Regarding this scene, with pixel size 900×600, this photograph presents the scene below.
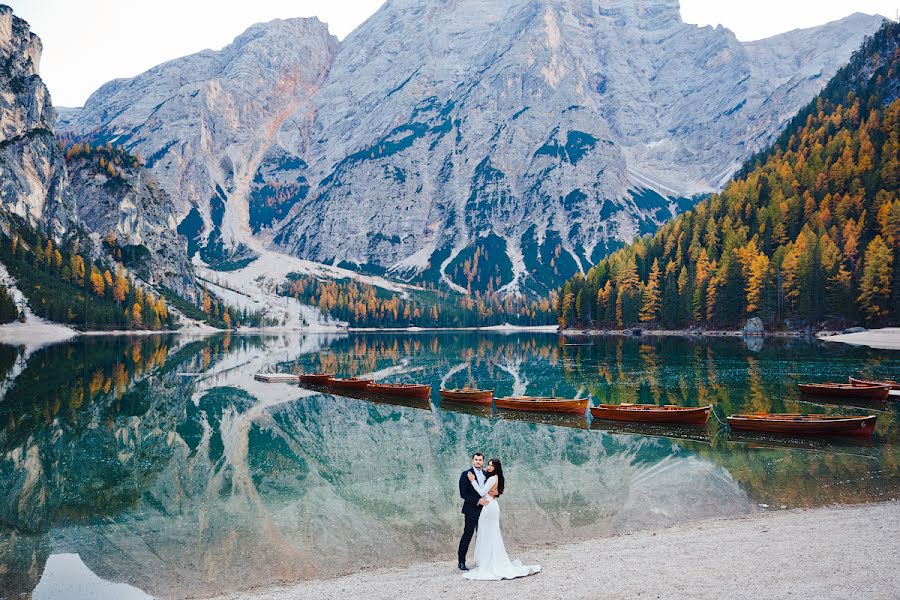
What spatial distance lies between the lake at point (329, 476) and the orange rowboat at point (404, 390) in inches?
74.4

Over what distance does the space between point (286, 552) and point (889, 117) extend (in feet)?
590

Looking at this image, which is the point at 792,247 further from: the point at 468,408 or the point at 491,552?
the point at 491,552

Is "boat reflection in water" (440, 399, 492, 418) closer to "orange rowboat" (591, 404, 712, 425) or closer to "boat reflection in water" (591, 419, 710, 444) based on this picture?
"orange rowboat" (591, 404, 712, 425)

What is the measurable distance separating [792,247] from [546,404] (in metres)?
106

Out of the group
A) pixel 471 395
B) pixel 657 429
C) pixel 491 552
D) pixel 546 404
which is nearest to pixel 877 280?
pixel 657 429

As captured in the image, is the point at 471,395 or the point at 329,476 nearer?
the point at 329,476

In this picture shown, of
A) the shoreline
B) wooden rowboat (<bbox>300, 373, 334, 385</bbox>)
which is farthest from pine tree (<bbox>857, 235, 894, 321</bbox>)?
the shoreline

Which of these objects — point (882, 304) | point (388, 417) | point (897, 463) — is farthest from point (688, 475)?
point (882, 304)

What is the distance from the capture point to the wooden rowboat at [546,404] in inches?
1853

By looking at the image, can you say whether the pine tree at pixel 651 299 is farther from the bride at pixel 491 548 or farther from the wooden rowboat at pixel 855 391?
the bride at pixel 491 548

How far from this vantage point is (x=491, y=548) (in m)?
16.4

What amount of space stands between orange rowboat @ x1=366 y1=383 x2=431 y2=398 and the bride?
4102cm

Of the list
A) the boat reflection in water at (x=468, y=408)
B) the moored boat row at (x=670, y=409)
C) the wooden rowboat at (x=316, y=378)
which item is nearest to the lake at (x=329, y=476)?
the boat reflection in water at (x=468, y=408)

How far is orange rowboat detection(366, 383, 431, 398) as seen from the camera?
5769 cm
